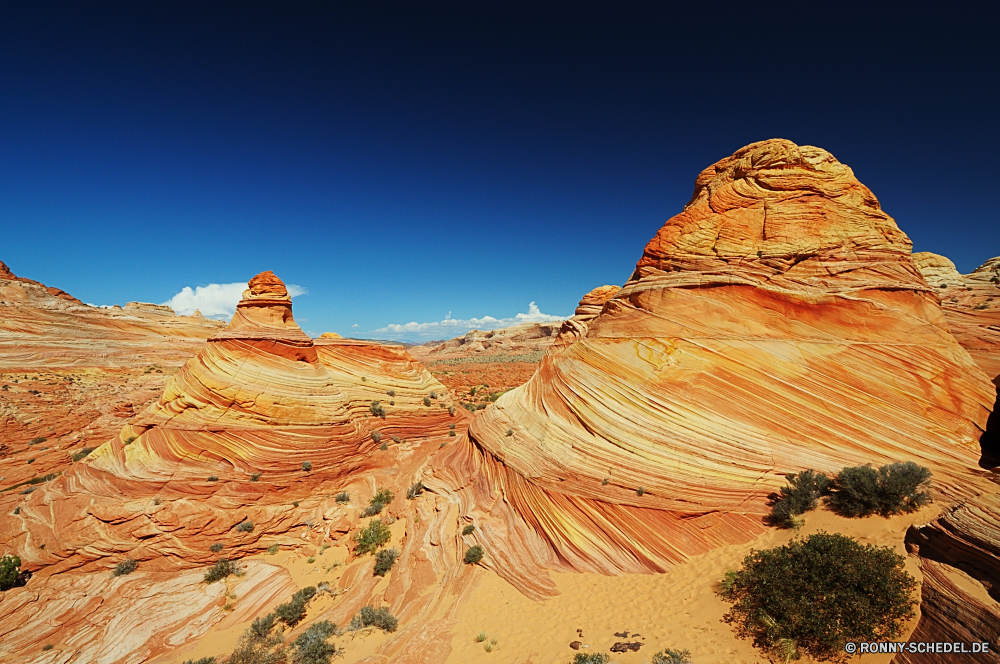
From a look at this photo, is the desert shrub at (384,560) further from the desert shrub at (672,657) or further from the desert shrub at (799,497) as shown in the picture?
the desert shrub at (799,497)

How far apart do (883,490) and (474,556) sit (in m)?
9.36

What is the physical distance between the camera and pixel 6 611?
30.1ft

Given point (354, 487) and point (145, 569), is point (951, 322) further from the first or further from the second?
point (145, 569)

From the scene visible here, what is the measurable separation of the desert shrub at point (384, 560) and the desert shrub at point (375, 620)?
175 cm

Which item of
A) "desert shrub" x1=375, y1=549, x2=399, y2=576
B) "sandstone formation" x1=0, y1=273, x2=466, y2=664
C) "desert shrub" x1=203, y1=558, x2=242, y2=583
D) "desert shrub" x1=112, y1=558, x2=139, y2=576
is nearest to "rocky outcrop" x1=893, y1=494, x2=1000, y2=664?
"sandstone formation" x1=0, y1=273, x2=466, y2=664

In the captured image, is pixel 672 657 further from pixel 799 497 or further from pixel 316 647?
pixel 316 647

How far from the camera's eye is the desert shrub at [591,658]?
21.2 ft

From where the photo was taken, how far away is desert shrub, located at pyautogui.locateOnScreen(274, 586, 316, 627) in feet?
31.1

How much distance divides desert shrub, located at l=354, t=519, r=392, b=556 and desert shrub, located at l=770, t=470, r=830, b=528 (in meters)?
10.9

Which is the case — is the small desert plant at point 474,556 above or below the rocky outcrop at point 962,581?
below

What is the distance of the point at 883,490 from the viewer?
7.40 meters

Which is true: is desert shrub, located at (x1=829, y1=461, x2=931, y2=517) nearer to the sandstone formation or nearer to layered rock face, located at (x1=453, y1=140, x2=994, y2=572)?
layered rock face, located at (x1=453, y1=140, x2=994, y2=572)

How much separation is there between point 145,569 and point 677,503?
49.7 feet

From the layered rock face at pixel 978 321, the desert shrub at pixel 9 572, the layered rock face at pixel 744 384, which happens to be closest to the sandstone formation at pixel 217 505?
the desert shrub at pixel 9 572
